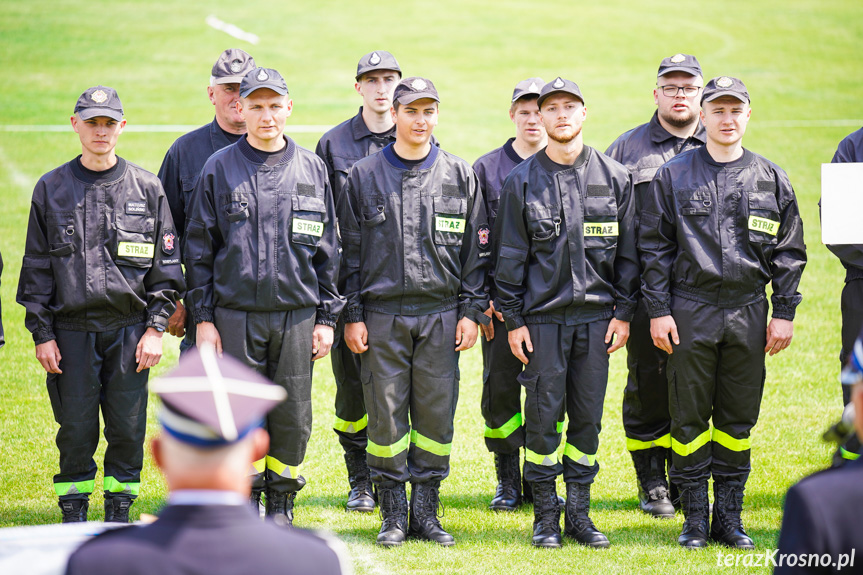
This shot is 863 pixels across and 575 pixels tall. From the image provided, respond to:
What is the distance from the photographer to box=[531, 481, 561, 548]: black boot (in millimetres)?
5734

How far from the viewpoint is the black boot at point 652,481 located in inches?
250

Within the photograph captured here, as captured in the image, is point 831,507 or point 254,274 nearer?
point 831,507

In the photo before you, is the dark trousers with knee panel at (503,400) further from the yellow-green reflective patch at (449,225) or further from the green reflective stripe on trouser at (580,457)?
the yellow-green reflective patch at (449,225)

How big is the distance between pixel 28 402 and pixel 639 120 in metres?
17.0

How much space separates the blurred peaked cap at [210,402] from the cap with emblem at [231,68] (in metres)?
4.56

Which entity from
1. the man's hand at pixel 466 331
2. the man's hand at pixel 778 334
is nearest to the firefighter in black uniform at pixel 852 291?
the man's hand at pixel 778 334

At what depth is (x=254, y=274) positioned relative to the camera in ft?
18.2

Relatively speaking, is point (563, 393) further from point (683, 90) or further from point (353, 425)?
point (683, 90)

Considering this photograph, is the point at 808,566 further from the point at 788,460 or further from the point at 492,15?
the point at 492,15

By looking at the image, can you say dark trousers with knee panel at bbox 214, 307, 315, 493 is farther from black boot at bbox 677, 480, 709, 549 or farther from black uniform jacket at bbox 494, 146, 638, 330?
black boot at bbox 677, 480, 709, 549

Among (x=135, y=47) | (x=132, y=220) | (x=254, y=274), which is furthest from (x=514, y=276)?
(x=135, y=47)

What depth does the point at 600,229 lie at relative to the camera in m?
5.80

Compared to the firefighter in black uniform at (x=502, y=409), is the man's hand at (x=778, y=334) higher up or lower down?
higher up

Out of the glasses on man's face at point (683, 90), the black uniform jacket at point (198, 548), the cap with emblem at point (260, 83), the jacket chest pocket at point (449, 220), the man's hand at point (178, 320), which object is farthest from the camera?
the glasses on man's face at point (683, 90)
